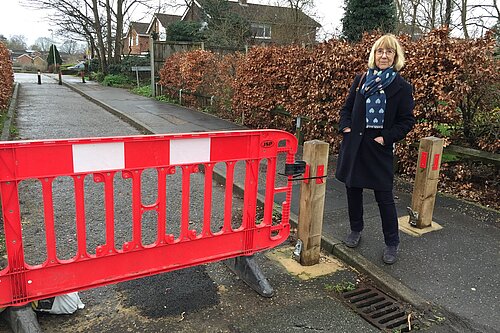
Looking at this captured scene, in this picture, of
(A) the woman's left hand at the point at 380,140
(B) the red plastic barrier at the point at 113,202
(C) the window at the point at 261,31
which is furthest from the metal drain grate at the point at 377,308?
(C) the window at the point at 261,31

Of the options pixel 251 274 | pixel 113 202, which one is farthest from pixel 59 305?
pixel 251 274

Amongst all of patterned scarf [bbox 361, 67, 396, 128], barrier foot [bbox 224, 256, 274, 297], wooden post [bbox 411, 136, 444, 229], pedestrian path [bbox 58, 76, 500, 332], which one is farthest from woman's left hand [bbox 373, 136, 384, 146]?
barrier foot [bbox 224, 256, 274, 297]

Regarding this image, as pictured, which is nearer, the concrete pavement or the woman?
the concrete pavement

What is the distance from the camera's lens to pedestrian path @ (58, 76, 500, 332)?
3.21 meters

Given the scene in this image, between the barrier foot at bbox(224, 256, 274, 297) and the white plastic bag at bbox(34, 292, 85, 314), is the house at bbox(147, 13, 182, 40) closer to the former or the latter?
the barrier foot at bbox(224, 256, 274, 297)

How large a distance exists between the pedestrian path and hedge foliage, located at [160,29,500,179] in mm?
1086

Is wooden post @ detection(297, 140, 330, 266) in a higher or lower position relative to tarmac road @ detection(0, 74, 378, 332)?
higher

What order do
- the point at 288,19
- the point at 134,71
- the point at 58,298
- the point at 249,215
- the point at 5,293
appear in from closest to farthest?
the point at 5,293 < the point at 58,298 < the point at 249,215 < the point at 288,19 < the point at 134,71

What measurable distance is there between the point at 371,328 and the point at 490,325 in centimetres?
89

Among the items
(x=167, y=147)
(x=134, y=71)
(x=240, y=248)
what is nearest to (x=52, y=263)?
(x=167, y=147)

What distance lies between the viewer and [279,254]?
401cm

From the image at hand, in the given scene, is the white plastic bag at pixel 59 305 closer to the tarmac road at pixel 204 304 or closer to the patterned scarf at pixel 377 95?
the tarmac road at pixel 204 304

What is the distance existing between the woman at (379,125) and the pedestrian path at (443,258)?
0.26 meters

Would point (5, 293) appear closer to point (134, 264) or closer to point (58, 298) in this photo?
point (58, 298)
